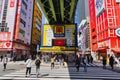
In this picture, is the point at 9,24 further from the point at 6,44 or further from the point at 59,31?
the point at 59,31

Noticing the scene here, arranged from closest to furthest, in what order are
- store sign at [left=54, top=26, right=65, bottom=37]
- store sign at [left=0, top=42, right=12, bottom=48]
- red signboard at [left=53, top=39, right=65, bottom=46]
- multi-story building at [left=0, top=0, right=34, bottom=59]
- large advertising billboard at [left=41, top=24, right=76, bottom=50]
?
large advertising billboard at [left=41, top=24, right=76, bottom=50] < red signboard at [left=53, top=39, right=65, bottom=46] < store sign at [left=54, top=26, right=65, bottom=37] < store sign at [left=0, top=42, right=12, bottom=48] < multi-story building at [left=0, top=0, right=34, bottom=59]

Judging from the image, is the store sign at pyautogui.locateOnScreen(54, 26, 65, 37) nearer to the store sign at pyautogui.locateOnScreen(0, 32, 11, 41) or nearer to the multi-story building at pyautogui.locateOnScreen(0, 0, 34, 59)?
the multi-story building at pyautogui.locateOnScreen(0, 0, 34, 59)

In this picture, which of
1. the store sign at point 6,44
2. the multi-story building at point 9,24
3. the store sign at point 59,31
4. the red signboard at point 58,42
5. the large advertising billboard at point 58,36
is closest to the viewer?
the large advertising billboard at point 58,36

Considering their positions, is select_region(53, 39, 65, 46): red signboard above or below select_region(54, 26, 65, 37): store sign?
below

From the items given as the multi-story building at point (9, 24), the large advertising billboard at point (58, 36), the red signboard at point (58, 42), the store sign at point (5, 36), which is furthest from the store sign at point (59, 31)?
the store sign at point (5, 36)

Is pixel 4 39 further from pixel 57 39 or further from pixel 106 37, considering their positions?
pixel 106 37

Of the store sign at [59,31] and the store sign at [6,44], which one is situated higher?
the store sign at [59,31]

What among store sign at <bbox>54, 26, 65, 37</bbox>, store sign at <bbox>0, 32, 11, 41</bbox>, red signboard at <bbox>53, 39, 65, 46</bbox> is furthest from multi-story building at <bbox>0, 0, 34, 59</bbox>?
red signboard at <bbox>53, 39, 65, 46</bbox>

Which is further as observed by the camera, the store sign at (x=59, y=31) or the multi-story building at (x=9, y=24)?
the multi-story building at (x=9, y=24)

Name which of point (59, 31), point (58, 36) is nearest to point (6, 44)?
point (58, 36)

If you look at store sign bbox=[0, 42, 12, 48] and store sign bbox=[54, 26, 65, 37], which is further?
store sign bbox=[0, 42, 12, 48]

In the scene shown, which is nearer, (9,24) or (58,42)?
(58,42)

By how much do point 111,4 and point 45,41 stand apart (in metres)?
17.8

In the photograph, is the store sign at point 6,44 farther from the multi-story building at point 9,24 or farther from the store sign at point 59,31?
the store sign at point 59,31
